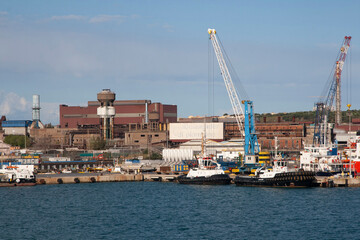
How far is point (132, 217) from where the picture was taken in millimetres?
76375

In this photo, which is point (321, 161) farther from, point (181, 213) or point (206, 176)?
point (181, 213)

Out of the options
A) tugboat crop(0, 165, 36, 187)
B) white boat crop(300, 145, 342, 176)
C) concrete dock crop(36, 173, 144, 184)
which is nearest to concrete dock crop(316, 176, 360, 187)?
white boat crop(300, 145, 342, 176)

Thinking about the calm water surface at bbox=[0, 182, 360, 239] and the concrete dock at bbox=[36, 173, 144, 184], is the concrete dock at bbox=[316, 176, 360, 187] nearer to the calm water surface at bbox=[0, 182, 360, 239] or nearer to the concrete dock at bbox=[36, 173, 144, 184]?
the calm water surface at bbox=[0, 182, 360, 239]

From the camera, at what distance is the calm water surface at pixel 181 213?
6512 cm

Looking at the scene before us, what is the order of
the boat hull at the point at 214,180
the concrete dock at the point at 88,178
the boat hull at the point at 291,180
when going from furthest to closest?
the concrete dock at the point at 88,178 < the boat hull at the point at 214,180 < the boat hull at the point at 291,180

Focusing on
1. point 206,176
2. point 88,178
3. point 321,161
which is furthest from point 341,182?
point 88,178

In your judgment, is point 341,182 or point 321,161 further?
point 321,161

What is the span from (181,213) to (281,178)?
32.3m

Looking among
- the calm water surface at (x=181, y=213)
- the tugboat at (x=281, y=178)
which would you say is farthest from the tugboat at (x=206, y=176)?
the tugboat at (x=281, y=178)

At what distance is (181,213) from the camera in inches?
3103

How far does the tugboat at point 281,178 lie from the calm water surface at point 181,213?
7.92ft

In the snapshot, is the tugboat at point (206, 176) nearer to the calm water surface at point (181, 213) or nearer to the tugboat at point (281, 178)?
the calm water surface at point (181, 213)

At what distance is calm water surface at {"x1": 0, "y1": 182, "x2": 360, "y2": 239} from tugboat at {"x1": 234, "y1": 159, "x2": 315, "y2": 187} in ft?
7.92

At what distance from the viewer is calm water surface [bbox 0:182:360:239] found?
65125 millimetres
